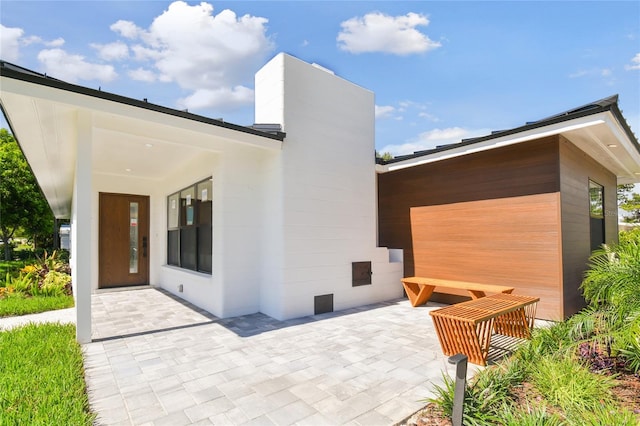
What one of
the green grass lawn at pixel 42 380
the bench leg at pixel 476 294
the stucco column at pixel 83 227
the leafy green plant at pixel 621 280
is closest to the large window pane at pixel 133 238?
the green grass lawn at pixel 42 380

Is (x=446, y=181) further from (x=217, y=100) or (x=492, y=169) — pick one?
(x=217, y=100)

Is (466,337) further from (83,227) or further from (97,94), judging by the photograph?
(97,94)

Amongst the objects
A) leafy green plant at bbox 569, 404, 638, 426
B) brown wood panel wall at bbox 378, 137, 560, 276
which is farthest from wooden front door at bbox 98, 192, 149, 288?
leafy green plant at bbox 569, 404, 638, 426

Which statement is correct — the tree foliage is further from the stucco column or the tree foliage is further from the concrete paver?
the stucco column

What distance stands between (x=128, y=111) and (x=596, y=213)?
365 inches

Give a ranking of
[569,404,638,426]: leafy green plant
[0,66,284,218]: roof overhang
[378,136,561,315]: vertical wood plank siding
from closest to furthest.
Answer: [569,404,638,426]: leafy green plant, [0,66,284,218]: roof overhang, [378,136,561,315]: vertical wood plank siding

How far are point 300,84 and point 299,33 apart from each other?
187 centimetres

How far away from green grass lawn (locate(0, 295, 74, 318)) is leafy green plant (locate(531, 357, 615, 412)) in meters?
8.12

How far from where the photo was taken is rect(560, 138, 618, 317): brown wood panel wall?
217 inches

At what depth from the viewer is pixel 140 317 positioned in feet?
18.6

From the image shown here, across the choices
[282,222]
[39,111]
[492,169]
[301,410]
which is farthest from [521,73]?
[39,111]

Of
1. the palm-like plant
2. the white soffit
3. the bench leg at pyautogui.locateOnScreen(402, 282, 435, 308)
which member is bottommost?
the bench leg at pyautogui.locateOnScreen(402, 282, 435, 308)

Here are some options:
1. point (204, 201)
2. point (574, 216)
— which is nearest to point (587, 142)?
point (574, 216)

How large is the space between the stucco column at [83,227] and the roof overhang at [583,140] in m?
5.39
